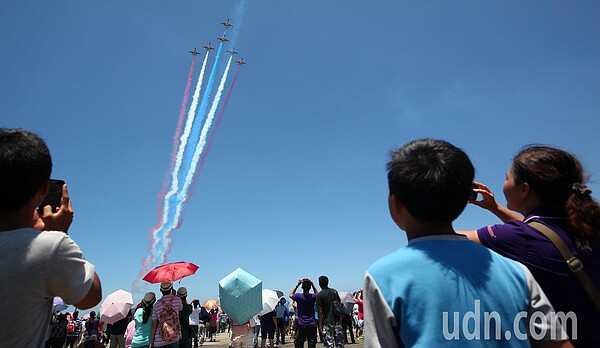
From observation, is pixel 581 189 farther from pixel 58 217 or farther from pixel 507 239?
pixel 58 217

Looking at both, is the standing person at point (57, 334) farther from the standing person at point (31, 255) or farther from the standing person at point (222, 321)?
the standing person at point (222, 321)

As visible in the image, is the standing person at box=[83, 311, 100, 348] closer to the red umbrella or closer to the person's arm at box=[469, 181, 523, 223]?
the red umbrella

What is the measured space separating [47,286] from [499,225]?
7.33ft

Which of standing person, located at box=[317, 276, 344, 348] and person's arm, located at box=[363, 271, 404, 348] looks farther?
standing person, located at box=[317, 276, 344, 348]

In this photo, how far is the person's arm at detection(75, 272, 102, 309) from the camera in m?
1.88

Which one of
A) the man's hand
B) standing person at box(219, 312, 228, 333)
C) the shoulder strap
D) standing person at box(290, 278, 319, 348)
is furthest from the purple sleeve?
standing person at box(219, 312, 228, 333)

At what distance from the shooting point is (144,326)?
8273 millimetres

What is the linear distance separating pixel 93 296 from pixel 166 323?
658 centimetres

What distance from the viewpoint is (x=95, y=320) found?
1648 cm

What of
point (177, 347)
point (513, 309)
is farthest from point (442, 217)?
point (177, 347)

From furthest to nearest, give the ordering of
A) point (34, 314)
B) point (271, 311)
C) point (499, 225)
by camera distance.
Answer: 1. point (271, 311)
2. point (499, 225)
3. point (34, 314)

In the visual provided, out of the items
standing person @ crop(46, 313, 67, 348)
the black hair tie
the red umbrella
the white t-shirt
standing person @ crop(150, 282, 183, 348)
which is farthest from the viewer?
standing person @ crop(46, 313, 67, 348)

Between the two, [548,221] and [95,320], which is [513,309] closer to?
[548,221]

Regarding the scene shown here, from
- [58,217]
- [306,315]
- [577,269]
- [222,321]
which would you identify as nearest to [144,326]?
[306,315]
